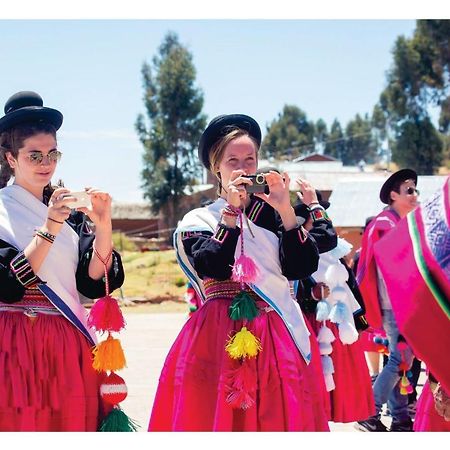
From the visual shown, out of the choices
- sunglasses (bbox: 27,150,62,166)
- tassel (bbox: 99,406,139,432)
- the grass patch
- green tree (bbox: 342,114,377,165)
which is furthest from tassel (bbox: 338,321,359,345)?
green tree (bbox: 342,114,377,165)

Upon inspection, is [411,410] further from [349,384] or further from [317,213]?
[317,213]

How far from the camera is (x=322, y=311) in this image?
568cm

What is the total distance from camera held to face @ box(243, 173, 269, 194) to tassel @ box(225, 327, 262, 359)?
2.01 ft

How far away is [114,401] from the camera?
3727 mm

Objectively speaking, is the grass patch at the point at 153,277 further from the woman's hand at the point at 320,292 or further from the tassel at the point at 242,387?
the tassel at the point at 242,387

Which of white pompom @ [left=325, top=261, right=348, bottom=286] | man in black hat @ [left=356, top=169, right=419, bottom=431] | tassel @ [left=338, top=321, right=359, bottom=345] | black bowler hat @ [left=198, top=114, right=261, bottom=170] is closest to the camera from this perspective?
black bowler hat @ [left=198, top=114, right=261, bottom=170]

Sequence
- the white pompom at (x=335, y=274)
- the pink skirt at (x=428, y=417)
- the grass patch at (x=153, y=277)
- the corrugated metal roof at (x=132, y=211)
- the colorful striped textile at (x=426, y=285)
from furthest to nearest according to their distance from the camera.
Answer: the corrugated metal roof at (x=132, y=211) < the grass patch at (x=153, y=277) < the white pompom at (x=335, y=274) < the pink skirt at (x=428, y=417) < the colorful striped textile at (x=426, y=285)

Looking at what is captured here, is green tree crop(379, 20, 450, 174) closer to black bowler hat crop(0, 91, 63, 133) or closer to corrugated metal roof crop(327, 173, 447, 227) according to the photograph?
corrugated metal roof crop(327, 173, 447, 227)

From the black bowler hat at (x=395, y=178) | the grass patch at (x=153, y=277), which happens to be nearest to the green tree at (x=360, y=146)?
the grass patch at (x=153, y=277)

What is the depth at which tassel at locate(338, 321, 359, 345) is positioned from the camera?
5.77 meters

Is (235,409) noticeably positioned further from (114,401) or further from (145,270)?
(145,270)

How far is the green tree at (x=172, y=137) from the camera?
145 feet

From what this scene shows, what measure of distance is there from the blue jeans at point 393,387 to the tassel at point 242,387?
334 centimetres

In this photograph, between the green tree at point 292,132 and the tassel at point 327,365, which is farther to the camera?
the green tree at point 292,132
